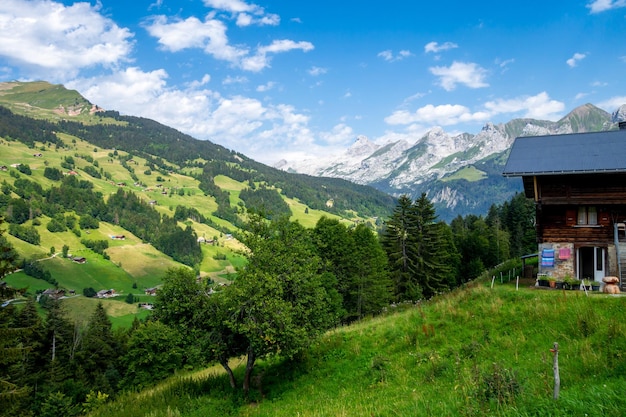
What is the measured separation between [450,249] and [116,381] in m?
64.5

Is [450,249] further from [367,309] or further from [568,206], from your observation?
[568,206]

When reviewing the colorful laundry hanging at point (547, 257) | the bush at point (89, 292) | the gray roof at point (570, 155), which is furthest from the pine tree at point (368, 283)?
the bush at point (89, 292)

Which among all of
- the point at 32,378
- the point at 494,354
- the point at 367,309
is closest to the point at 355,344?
the point at 494,354

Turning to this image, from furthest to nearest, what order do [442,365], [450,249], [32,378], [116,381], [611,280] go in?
[450,249]
[116,381]
[32,378]
[611,280]
[442,365]

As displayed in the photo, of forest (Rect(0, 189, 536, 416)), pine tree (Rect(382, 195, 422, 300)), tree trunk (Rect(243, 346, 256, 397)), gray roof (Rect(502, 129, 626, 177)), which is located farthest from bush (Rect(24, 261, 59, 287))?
gray roof (Rect(502, 129, 626, 177))

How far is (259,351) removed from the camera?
63.1 feet

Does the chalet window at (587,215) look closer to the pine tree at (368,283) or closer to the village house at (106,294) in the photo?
the pine tree at (368,283)

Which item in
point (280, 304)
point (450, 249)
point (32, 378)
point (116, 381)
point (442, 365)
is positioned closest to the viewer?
point (442, 365)

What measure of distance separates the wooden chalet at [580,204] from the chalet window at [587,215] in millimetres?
59

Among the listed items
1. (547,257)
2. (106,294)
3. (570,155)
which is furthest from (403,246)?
(106,294)

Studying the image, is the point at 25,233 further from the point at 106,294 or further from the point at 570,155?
the point at 570,155

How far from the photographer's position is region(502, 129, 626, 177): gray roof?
2583 centimetres

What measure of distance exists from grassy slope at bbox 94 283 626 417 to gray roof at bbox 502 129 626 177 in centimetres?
1039

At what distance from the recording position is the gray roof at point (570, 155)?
84.7 ft
